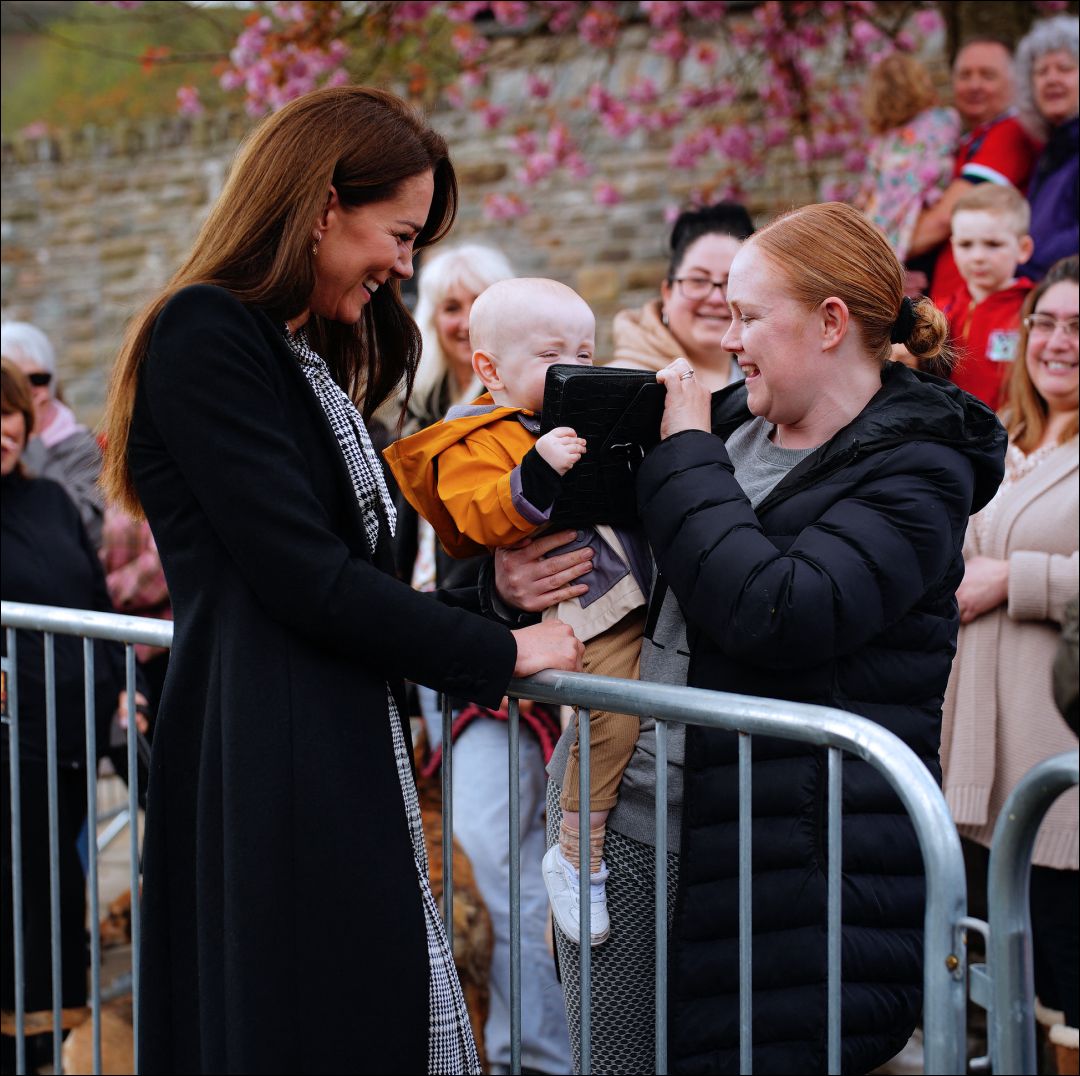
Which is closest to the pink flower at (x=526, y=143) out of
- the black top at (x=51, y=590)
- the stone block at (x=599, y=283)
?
the stone block at (x=599, y=283)

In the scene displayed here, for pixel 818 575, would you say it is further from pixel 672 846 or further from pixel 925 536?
pixel 672 846

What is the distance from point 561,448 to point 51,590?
2690 millimetres

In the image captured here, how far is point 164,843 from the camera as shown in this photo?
7.78 ft

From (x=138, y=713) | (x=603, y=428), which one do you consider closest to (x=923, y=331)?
(x=603, y=428)

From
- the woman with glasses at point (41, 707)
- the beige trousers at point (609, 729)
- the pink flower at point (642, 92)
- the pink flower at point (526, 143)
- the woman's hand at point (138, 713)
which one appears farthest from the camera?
the pink flower at point (526, 143)

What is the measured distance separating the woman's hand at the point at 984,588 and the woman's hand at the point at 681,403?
173 cm

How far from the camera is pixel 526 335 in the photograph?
2.66 m

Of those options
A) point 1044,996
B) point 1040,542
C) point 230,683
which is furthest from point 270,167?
point 1044,996

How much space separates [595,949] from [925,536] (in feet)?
3.01

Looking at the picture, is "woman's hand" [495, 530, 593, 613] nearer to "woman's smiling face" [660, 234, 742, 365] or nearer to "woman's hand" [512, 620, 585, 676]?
"woman's hand" [512, 620, 585, 676]

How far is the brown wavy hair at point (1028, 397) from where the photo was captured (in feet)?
13.7


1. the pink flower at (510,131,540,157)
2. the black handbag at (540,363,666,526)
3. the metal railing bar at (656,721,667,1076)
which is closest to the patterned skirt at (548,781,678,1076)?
the metal railing bar at (656,721,667,1076)

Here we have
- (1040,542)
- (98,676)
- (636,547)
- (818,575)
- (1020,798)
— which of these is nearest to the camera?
(1020,798)

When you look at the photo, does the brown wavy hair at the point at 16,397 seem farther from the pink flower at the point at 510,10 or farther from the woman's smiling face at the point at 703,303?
the pink flower at the point at 510,10
